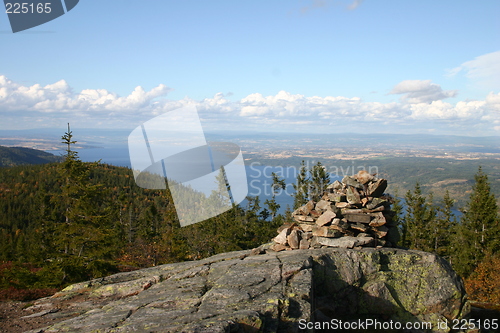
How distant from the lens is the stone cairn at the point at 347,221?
12.4 m

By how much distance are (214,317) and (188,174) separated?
23.0 feet

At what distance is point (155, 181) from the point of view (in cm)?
1464

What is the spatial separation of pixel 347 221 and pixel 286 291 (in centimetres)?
575

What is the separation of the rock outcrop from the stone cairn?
2.42 ft

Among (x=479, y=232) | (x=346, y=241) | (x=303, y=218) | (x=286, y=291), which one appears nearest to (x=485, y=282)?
(x=479, y=232)

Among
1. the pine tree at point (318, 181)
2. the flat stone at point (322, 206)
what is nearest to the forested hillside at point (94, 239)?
the pine tree at point (318, 181)

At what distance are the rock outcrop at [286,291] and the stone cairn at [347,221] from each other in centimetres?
74

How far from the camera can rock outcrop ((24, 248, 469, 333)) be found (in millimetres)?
7250

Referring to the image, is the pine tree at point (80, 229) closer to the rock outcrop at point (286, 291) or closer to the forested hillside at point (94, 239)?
the forested hillside at point (94, 239)

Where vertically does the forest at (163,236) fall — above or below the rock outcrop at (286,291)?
below

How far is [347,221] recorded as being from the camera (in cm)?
1302

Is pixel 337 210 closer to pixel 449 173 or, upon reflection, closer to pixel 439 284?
pixel 439 284

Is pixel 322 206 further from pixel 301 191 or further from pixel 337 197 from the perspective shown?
pixel 301 191

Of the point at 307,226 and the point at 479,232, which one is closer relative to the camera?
the point at 307,226
